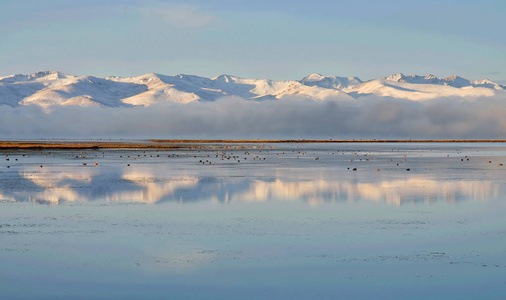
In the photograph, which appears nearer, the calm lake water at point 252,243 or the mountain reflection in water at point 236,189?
the calm lake water at point 252,243

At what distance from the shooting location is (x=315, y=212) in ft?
89.1

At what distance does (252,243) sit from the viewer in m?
20.2

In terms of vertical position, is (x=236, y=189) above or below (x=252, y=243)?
above

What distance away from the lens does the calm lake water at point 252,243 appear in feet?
49.7

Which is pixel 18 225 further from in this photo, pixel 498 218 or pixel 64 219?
pixel 498 218

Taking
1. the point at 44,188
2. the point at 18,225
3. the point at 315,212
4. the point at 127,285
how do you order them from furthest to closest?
the point at 44,188 < the point at 315,212 < the point at 18,225 < the point at 127,285

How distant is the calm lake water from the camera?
15141 millimetres

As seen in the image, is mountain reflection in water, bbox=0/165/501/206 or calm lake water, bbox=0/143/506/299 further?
mountain reflection in water, bbox=0/165/501/206

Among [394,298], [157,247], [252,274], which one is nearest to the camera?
[394,298]

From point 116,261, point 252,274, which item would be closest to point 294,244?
point 252,274

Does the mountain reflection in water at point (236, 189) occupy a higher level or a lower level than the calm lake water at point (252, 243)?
higher

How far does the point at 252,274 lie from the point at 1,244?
888 cm

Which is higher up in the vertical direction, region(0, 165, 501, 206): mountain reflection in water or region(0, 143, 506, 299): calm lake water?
region(0, 165, 501, 206): mountain reflection in water

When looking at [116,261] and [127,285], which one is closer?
[127,285]
